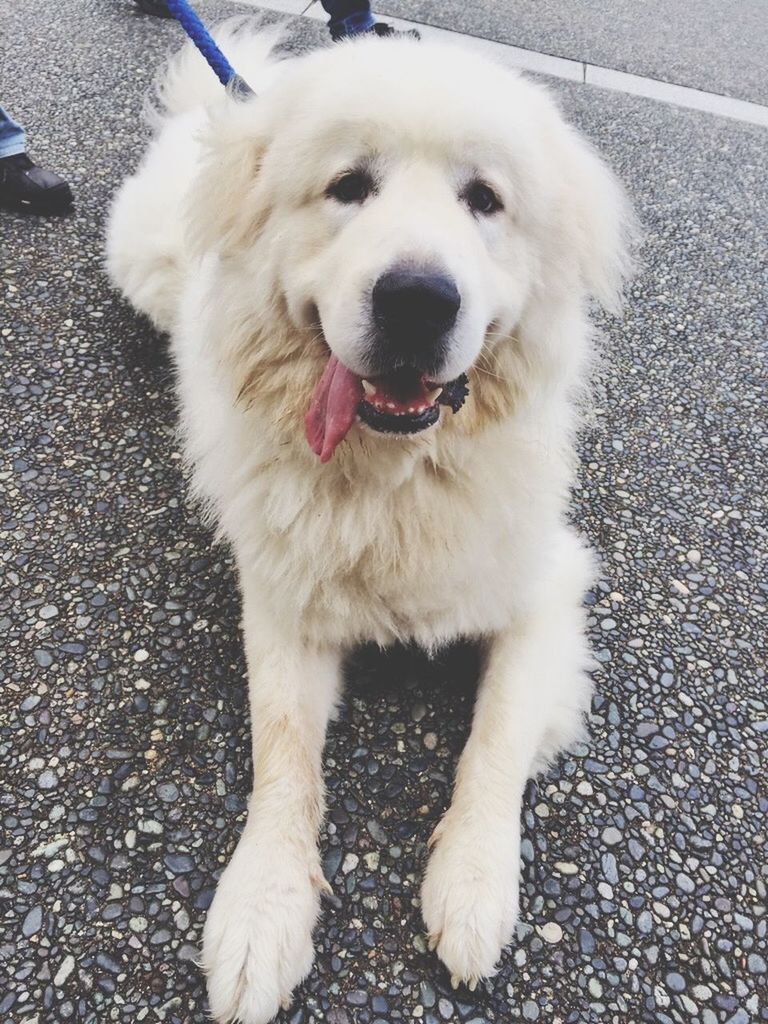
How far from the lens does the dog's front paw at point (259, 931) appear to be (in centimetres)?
138

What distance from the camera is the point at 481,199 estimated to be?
5.27ft

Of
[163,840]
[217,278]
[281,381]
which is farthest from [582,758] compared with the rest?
[217,278]

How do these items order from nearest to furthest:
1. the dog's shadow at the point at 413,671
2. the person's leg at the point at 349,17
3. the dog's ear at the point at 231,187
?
the dog's ear at the point at 231,187 < the dog's shadow at the point at 413,671 < the person's leg at the point at 349,17

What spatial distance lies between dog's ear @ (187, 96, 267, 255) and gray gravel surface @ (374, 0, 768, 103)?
463cm

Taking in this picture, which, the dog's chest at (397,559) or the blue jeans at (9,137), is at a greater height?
the blue jeans at (9,137)

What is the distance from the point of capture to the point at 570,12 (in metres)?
6.48

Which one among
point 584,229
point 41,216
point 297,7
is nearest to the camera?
point 584,229

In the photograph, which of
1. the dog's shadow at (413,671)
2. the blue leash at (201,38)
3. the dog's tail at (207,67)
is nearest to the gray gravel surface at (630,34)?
the dog's tail at (207,67)

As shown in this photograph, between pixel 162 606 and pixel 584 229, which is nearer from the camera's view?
pixel 584 229

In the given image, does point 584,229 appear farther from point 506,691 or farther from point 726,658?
point 726,658

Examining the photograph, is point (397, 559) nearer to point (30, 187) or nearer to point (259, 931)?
point (259, 931)

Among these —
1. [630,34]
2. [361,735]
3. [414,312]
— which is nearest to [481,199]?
[414,312]

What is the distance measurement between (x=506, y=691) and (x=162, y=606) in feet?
3.15

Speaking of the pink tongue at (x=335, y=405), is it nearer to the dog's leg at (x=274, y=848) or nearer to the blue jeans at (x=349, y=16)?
the dog's leg at (x=274, y=848)
